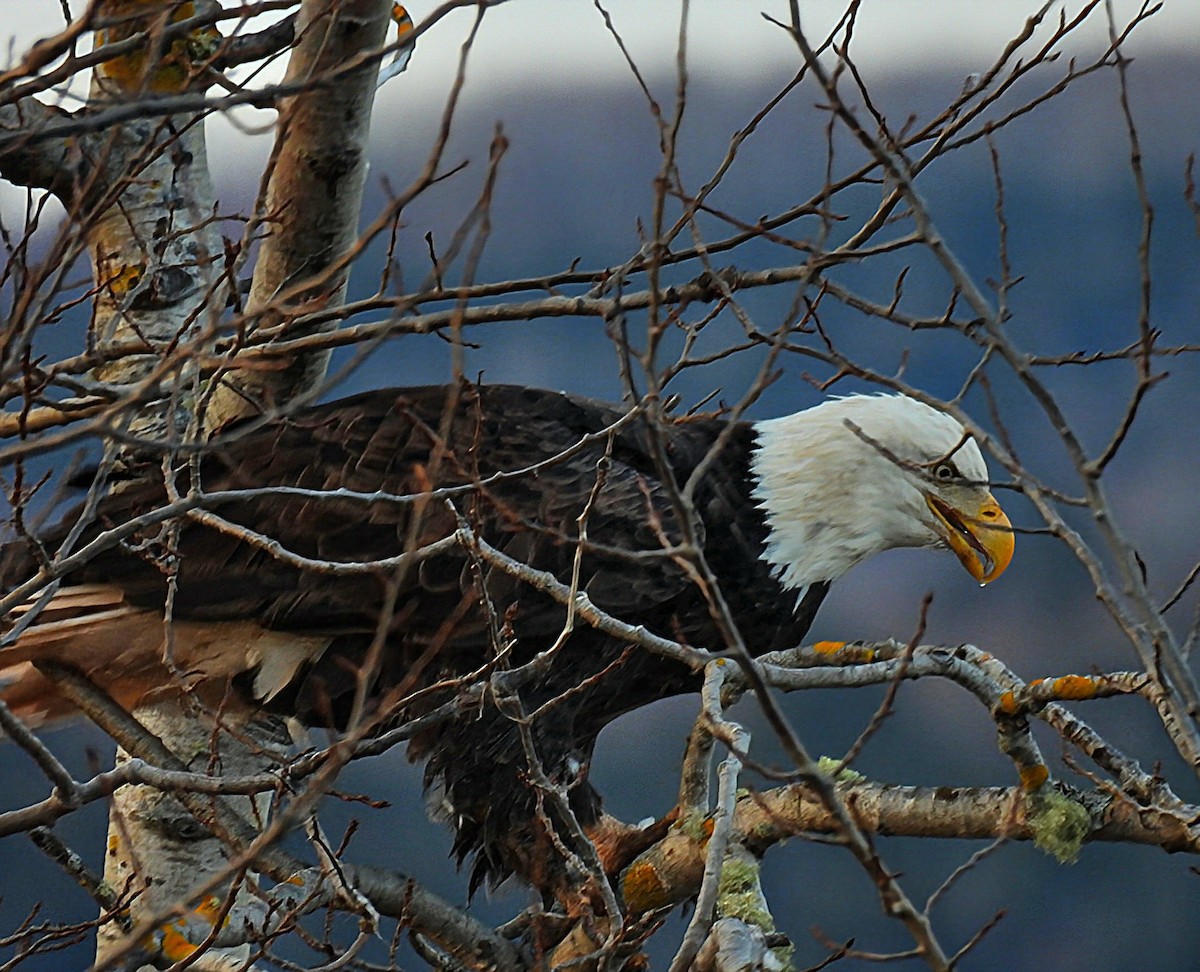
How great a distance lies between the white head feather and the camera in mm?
2697

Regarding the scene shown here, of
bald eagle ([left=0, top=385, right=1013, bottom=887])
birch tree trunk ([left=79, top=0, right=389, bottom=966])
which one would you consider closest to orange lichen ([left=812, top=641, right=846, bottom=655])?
bald eagle ([left=0, top=385, right=1013, bottom=887])

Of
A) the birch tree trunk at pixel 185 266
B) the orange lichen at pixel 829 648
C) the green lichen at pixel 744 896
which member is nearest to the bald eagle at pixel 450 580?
the birch tree trunk at pixel 185 266

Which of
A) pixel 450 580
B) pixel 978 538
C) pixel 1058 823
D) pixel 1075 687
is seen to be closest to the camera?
pixel 1075 687

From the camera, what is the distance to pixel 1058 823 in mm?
1934

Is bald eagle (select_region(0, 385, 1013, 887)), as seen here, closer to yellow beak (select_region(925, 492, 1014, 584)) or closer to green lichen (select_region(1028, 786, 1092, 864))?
yellow beak (select_region(925, 492, 1014, 584))

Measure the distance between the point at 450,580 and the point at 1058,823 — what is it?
1050 millimetres

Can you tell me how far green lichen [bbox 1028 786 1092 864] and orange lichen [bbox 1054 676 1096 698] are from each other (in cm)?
22

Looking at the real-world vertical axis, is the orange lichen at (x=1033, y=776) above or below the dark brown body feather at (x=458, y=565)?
below

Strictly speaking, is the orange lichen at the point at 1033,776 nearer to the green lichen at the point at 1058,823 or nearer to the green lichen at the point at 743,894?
the green lichen at the point at 1058,823

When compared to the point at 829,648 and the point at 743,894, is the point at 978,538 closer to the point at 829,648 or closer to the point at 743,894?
the point at 829,648

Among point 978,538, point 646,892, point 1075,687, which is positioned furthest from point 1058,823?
point 978,538

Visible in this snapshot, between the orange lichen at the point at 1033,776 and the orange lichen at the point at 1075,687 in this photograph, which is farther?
the orange lichen at the point at 1033,776

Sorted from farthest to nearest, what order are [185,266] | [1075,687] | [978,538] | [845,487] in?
[845,487]
[978,538]
[185,266]
[1075,687]

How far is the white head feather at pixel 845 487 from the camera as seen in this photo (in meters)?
2.70
